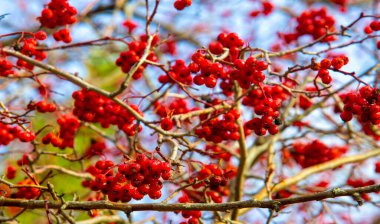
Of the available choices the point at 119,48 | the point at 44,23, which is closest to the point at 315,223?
the point at 44,23

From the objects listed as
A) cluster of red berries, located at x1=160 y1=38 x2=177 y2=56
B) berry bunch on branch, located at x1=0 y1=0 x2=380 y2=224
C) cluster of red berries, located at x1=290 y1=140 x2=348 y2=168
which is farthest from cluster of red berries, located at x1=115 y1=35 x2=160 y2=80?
cluster of red berries, located at x1=160 y1=38 x2=177 y2=56

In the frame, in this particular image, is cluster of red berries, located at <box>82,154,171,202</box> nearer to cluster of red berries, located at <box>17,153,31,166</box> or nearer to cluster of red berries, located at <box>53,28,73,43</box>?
cluster of red berries, located at <box>17,153,31,166</box>

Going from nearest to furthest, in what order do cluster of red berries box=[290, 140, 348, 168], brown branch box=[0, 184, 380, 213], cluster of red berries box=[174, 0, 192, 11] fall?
brown branch box=[0, 184, 380, 213] → cluster of red berries box=[174, 0, 192, 11] → cluster of red berries box=[290, 140, 348, 168]

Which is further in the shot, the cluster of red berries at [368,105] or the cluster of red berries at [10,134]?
the cluster of red berries at [10,134]

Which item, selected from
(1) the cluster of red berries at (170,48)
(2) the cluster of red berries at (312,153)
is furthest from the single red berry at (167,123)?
(1) the cluster of red berries at (170,48)

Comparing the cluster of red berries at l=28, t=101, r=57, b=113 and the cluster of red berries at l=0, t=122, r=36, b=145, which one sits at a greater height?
the cluster of red berries at l=28, t=101, r=57, b=113

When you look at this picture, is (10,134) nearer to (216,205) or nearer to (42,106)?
(42,106)

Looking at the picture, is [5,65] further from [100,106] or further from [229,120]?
[229,120]

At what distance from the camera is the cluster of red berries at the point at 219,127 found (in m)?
3.72

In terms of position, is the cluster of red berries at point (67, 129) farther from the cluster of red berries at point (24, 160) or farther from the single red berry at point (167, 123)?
the single red berry at point (167, 123)

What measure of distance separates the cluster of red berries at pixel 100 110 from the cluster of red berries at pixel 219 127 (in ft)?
1.70

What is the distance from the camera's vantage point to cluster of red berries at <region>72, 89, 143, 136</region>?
393 centimetres

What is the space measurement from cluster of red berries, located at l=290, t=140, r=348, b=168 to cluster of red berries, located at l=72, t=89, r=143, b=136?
6.08 feet

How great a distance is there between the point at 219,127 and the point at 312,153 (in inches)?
69.9
